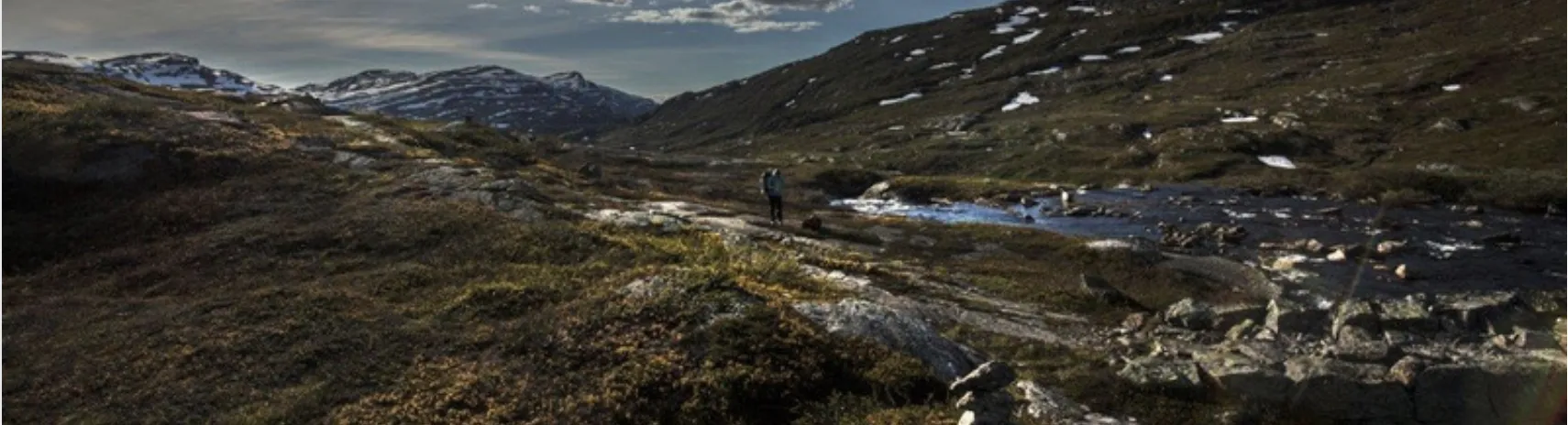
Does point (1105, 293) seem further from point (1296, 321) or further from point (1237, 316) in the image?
point (1296, 321)

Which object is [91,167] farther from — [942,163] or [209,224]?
[942,163]

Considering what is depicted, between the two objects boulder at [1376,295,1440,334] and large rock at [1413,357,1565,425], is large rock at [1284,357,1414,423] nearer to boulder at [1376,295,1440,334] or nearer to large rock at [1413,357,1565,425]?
large rock at [1413,357,1565,425]

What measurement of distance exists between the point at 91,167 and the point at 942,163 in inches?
4547

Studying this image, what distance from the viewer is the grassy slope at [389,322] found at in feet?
55.0

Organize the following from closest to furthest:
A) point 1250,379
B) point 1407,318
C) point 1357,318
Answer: point 1250,379, point 1357,318, point 1407,318

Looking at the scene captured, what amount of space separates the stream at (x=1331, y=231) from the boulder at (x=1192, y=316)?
1575cm

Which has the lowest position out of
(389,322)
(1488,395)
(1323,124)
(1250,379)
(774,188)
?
(1323,124)

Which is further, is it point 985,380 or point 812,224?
point 812,224

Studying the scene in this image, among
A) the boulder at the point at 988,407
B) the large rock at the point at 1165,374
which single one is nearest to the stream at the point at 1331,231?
the large rock at the point at 1165,374

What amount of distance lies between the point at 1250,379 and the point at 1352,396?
1941 mm

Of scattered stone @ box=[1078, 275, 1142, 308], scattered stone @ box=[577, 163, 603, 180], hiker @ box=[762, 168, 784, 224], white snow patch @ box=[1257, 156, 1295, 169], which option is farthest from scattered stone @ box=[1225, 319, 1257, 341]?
white snow patch @ box=[1257, 156, 1295, 169]

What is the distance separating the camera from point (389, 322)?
21797 mm

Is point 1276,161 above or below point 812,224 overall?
below

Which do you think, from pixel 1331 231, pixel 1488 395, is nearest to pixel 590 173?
pixel 1331 231
